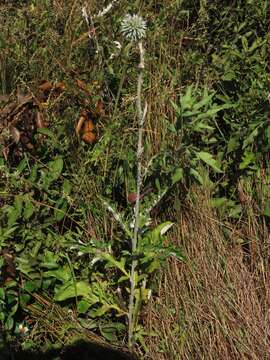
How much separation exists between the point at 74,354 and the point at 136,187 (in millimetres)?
859

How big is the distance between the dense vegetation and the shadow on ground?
0.12ft

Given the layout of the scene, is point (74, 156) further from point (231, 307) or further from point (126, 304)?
point (231, 307)

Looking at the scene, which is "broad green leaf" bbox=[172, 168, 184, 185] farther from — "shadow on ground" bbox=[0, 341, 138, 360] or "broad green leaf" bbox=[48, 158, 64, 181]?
"shadow on ground" bbox=[0, 341, 138, 360]

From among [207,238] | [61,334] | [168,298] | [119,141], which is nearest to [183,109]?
[119,141]

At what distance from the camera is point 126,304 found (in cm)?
326

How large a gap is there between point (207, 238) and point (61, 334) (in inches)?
34.0

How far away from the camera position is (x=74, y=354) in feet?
10.5

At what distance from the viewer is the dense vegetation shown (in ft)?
10.4

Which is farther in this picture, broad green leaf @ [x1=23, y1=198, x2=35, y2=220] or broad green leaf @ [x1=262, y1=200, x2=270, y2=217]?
broad green leaf @ [x1=262, y1=200, x2=270, y2=217]

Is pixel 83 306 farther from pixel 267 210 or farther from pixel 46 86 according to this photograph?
pixel 46 86

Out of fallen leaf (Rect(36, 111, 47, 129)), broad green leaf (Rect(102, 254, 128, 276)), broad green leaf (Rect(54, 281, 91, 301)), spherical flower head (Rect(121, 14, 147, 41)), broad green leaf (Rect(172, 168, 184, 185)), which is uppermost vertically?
spherical flower head (Rect(121, 14, 147, 41))

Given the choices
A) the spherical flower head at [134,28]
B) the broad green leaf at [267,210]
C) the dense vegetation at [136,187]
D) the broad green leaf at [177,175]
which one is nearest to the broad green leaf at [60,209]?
the dense vegetation at [136,187]

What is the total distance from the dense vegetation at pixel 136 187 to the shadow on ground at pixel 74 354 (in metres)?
0.04

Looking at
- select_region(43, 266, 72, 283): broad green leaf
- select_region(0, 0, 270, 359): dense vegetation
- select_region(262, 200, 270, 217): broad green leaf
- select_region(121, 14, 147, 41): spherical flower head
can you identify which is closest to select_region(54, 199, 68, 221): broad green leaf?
select_region(0, 0, 270, 359): dense vegetation
